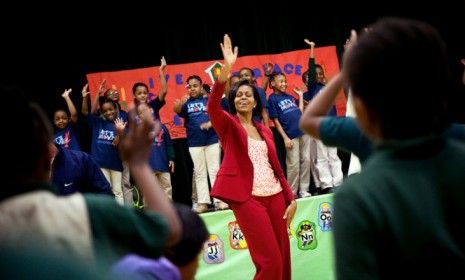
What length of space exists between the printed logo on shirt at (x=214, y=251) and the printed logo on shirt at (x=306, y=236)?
0.62m

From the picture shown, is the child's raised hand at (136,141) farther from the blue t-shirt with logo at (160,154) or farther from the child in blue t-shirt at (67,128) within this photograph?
the blue t-shirt with logo at (160,154)

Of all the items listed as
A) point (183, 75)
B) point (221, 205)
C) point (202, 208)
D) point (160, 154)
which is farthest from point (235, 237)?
point (183, 75)

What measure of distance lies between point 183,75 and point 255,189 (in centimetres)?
435

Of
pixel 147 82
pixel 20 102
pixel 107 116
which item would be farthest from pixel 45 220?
pixel 147 82

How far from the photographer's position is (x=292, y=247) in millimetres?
4773

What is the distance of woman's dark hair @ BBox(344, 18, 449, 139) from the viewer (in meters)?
0.98

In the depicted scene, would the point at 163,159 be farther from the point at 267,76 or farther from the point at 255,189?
the point at 255,189

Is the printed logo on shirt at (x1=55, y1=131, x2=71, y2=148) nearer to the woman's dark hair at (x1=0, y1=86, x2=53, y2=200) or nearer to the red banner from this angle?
the red banner

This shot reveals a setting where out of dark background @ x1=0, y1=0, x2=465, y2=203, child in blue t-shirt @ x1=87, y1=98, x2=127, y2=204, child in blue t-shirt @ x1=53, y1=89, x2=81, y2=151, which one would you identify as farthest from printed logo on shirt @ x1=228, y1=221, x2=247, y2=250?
dark background @ x1=0, y1=0, x2=465, y2=203

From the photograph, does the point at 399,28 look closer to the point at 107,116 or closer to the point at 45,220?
the point at 45,220

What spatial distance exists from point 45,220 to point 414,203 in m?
0.59

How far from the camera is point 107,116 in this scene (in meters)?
6.29

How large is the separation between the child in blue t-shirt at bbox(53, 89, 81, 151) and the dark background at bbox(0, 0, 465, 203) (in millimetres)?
1163

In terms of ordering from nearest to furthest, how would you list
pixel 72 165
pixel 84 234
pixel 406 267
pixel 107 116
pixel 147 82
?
pixel 406 267 → pixel 84 234 → pixel 72 165 → pixel 107 116 → pixel 147 82
